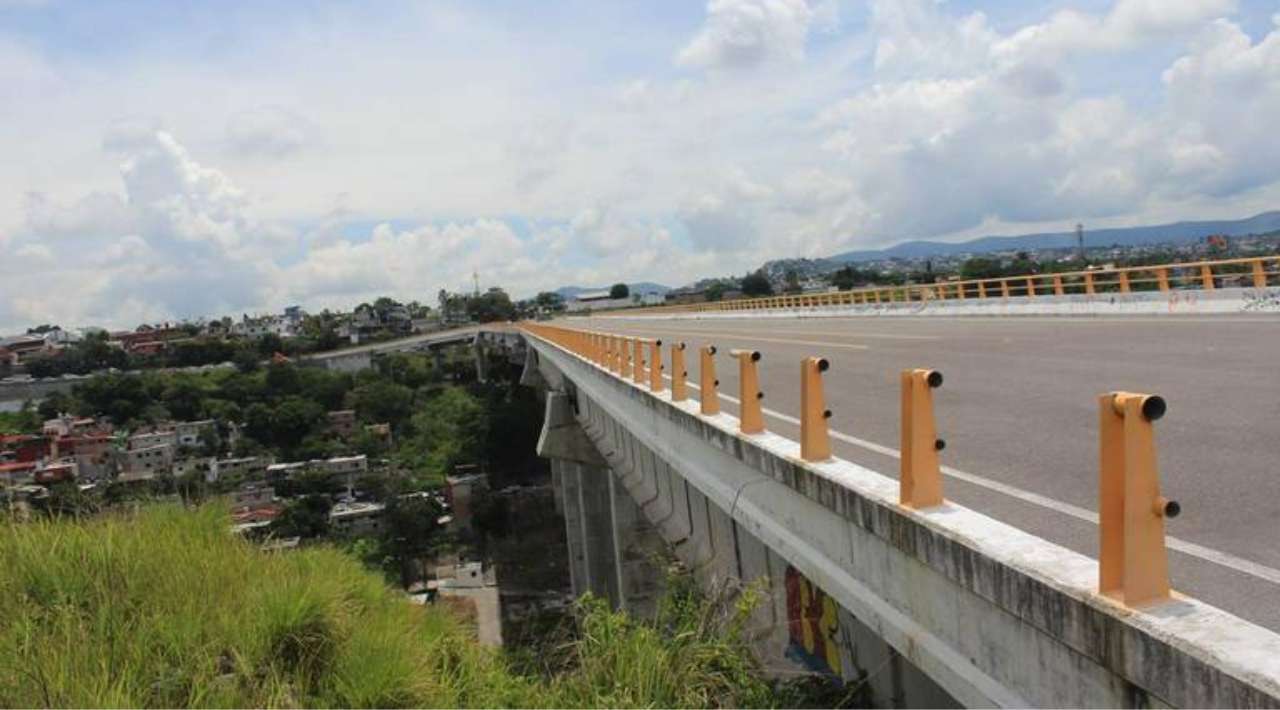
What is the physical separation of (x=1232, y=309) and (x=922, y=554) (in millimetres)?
19168

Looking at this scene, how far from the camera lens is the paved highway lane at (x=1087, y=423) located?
5.01 meters

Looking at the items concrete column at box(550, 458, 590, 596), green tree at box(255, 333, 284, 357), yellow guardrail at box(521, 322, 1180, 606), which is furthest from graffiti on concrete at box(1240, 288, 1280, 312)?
green tree at box(255, 333, 284, 357)

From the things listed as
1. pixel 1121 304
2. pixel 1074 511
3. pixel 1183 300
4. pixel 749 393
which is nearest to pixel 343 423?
pixel 1121 304

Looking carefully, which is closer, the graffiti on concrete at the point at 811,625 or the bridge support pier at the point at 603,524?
the graffiti on concrete at the point at 811,625

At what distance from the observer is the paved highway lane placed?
501 cm

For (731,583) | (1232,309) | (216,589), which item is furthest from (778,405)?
(1232,309)

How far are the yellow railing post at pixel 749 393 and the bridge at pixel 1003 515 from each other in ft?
0.08

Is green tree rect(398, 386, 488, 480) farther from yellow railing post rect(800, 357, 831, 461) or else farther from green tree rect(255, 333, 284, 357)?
yellow railing post rect(800, 357, 831, 461)

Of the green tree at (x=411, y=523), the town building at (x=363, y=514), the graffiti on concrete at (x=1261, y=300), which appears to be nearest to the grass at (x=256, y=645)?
the graffiti on concrete at (x=1261, y=300)

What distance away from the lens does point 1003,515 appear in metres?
5.88

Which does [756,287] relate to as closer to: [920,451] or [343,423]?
[343,423]

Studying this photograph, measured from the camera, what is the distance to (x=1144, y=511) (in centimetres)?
368

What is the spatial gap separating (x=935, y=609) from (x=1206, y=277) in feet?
69.3

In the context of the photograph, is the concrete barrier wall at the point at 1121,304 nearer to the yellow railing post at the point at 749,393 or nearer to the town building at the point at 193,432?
the yellow railing post at the point at 749,393
